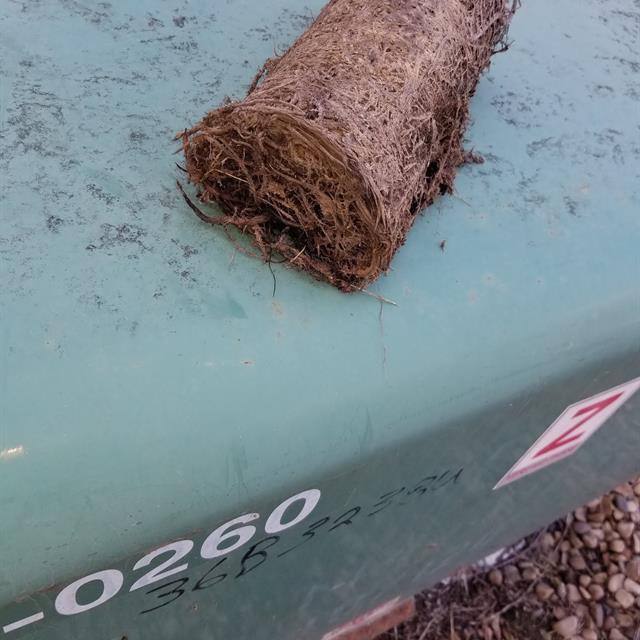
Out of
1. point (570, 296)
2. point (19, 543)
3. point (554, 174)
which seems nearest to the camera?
point (19, 543)

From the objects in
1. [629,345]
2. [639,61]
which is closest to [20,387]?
[629,345]

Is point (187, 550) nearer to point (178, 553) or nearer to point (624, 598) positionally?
point (178, 553)

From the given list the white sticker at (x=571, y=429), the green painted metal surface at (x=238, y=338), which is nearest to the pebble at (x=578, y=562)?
the white sticker at (x=571, y=429)

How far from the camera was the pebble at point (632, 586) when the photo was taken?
2.07m

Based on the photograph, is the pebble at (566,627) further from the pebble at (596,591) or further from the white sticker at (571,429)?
the white sticker at (571,429)

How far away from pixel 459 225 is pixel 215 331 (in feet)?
1.45

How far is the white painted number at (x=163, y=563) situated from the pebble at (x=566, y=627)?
1.41 m

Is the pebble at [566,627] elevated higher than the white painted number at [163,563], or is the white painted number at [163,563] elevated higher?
the white painted number at [163,563]

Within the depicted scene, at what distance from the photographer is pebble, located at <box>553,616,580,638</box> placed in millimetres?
1922

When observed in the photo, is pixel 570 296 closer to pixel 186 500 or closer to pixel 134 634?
pixel 186 500

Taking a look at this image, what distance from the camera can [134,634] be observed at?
0.99m

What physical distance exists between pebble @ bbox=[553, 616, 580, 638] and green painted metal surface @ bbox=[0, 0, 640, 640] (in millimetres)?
746

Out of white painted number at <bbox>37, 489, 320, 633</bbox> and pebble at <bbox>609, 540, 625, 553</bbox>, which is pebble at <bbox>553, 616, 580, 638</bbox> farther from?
white painted number at <bbox>37, 489, 320, 633</bbox>

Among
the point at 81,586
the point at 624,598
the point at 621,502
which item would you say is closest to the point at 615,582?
the point at 624,598
